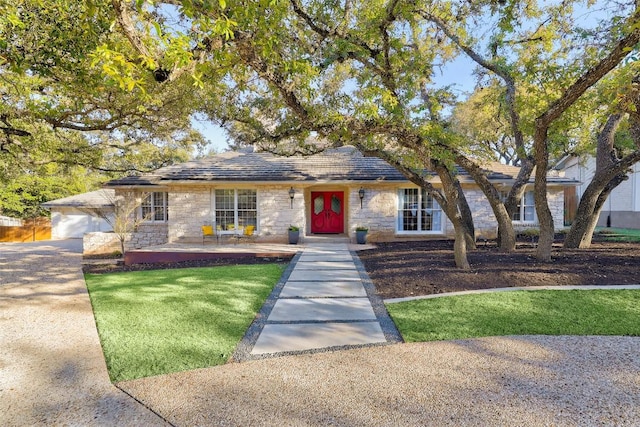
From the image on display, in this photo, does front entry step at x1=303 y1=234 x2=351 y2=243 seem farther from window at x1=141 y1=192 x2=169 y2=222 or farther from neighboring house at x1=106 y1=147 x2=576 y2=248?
window at x1=141 y1=192 x2=169 y2=222

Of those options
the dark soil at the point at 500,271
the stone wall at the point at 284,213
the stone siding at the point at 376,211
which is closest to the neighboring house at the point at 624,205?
the stone wall at the point at 284,213

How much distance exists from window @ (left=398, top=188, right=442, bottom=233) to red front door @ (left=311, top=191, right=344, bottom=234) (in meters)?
3.16

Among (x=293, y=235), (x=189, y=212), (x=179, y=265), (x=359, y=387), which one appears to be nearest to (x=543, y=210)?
(x=359, y=387)

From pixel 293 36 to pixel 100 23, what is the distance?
13.0 feet

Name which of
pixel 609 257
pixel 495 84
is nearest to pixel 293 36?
pixel 495 84

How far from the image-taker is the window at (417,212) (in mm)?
14914

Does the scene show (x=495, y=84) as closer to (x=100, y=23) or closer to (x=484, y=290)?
(x=484, y=290)

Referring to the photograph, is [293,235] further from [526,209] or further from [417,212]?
[526,209]

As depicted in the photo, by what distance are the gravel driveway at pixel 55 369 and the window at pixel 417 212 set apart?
38.7ft

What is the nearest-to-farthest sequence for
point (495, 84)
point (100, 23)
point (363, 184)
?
1. point (100, 23)
2. point (495, 84)
3. point (363, 184)

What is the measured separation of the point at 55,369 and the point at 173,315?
5.66 ft

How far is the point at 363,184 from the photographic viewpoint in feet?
47.8

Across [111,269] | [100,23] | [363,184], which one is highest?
[100,23]

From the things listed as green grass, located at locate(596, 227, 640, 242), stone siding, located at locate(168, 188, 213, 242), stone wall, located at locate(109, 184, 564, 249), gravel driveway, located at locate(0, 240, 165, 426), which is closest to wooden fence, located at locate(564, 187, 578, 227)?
green grass, located at locate(596, 227, 640, 242)
